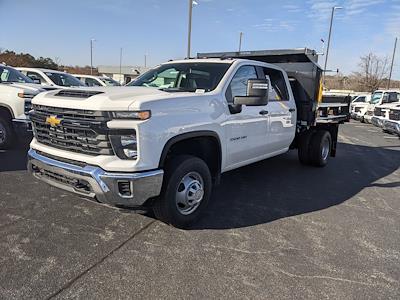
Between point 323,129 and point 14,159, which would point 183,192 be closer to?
point 14,159

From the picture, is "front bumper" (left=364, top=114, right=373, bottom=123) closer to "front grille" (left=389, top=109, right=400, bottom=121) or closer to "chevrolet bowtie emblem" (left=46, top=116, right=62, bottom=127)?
"front grille" (left=389, top=109, right=400, bottom=121)

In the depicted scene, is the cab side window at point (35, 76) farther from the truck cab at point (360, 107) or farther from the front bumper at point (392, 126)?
the truck cab at point (360, 107)

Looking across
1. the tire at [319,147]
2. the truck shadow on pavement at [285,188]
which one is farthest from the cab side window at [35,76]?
the tire at [319,147]

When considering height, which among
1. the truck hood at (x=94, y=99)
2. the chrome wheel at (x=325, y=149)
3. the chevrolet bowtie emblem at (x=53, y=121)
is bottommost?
the chrome wheel at (x=325, y=149)

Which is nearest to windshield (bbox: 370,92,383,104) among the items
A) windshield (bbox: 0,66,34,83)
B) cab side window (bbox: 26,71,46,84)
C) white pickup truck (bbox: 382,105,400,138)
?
white pickup truck (bbox: 382,105,400,138)

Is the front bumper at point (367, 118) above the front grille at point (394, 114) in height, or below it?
below

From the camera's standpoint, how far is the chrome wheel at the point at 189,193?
3.88 metres

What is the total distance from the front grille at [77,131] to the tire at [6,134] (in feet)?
12.8

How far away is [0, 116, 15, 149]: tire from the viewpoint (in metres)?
7.15

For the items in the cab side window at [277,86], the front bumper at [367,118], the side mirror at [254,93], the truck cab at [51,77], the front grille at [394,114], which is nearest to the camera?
the side mirror at [254,93]

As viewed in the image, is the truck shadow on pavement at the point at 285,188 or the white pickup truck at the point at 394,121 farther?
the white pickup truck at the point at 394,121

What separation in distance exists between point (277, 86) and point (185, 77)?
1.78 meters

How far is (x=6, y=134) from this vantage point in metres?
7.21

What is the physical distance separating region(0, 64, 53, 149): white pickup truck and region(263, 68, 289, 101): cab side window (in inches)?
179
